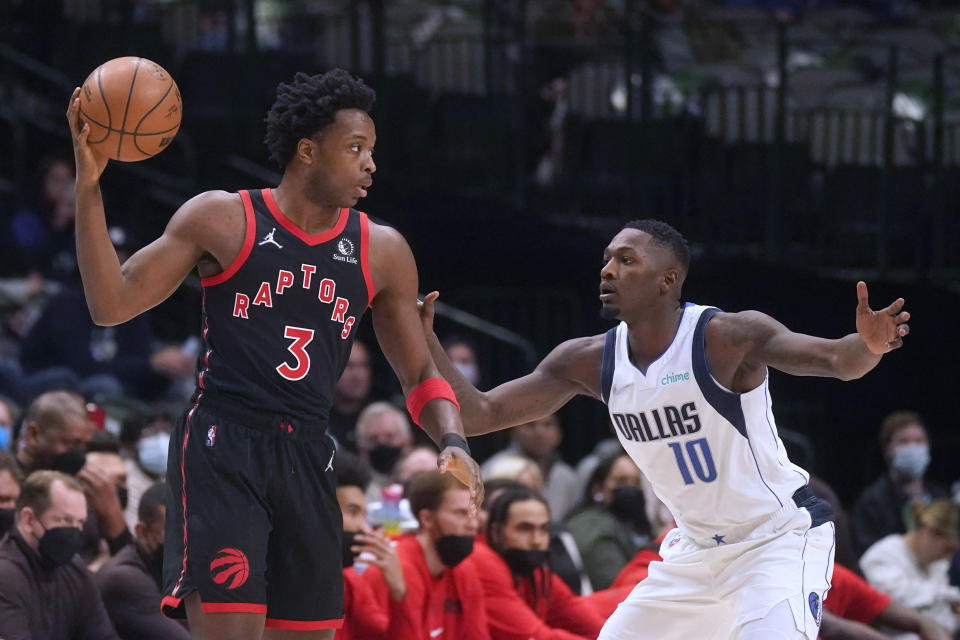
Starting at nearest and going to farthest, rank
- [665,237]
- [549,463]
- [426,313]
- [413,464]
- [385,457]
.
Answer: [426,313] → [665,237] → [413,464] → [385,457] → [549,463]

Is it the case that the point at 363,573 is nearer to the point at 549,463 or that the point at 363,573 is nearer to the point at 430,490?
the point at 430,490

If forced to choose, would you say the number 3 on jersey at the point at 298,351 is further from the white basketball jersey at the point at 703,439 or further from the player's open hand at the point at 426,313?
the white basketball jersey at the point at 703,439

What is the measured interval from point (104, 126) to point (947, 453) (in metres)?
9.08

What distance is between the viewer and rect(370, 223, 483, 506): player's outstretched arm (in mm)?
4699

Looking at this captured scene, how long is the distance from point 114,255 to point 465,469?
1.15 m

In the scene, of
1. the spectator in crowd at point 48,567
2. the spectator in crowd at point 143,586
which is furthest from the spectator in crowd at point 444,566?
the spectator in crowd at point 48,567

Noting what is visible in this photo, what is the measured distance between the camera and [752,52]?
13.6 metres

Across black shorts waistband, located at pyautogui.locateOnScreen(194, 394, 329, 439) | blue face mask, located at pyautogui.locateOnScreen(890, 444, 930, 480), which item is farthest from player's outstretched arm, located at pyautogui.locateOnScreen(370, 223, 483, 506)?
blue face mask, located at pyautogui.locateOnScreen(890, 444, 930, 480)

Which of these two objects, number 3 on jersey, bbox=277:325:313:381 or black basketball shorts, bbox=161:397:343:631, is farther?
number 3 on jersey, bbox=277:325:313:381

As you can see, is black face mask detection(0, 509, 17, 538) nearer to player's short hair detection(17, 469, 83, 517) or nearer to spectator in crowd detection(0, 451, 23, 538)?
spectator in crowd detection(0, 451, 23, 538)

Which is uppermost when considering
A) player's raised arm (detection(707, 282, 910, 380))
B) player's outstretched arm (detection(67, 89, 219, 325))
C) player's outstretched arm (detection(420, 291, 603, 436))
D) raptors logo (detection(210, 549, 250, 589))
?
player's outstretched arm (detection(67, 89, 219, 325))

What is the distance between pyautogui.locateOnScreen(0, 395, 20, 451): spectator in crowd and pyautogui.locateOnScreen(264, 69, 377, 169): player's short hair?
3.59 m

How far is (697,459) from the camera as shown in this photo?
521 centimetres

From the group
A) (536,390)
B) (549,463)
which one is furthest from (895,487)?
(536,390)
